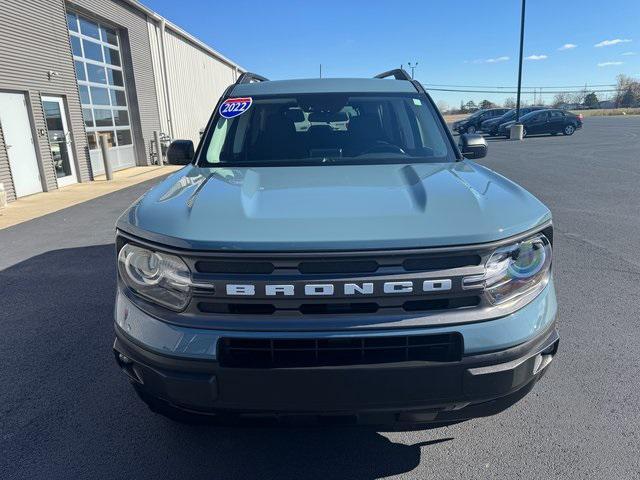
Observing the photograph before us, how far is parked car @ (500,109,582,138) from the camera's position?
26.8 meters

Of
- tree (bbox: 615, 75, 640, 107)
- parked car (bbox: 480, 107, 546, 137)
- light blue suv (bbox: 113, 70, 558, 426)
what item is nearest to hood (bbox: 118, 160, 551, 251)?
light blue suv (bbox: 113, 70, 558, 426)

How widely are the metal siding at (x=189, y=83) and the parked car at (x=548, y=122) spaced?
1680 centimetres

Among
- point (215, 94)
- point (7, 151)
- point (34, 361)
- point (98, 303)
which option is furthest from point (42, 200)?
point (215, 94)

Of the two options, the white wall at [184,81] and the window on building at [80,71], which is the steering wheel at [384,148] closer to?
the window on building at [80,71]

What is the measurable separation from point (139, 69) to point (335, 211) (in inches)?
702

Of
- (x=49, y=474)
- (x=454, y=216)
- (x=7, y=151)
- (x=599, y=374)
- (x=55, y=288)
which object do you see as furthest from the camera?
(x=7, y=151)

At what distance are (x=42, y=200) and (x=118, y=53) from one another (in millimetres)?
8163

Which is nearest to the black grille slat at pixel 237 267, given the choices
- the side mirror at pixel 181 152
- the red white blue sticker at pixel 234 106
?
the red white blue sticker at pixel 234 106

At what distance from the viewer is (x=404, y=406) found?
183 cm

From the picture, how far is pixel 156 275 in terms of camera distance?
1928mm

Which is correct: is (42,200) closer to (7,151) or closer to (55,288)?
(7,151)

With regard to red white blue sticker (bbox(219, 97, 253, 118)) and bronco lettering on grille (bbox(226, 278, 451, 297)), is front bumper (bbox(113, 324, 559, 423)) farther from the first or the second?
red white blue sticker (bbox(219, 97, 253, 118))

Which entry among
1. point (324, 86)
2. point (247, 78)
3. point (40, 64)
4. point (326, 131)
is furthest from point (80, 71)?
point (326, 131)

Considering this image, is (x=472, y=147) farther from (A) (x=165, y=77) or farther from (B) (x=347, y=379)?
(A) (x=165, y=77)
